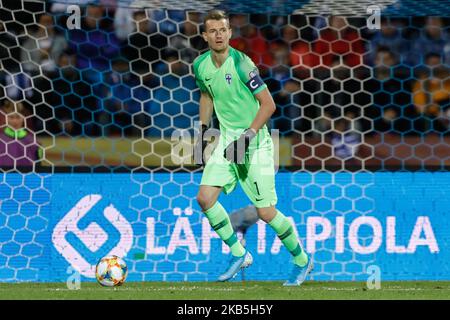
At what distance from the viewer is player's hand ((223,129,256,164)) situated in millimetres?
7641

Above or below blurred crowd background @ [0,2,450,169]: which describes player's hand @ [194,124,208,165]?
below

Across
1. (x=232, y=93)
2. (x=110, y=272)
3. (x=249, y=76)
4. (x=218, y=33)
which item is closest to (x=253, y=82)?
(x=249, y=76)

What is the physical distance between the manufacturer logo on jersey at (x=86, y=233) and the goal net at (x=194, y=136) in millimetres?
11

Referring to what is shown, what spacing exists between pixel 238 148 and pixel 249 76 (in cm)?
49

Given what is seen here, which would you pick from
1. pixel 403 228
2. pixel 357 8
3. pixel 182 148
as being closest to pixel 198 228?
pixel 182 148

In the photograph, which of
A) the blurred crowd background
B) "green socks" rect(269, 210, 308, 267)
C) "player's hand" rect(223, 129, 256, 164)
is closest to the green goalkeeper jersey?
"player's hand" rect(223, 129, 256, 164)

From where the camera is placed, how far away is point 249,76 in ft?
25.4

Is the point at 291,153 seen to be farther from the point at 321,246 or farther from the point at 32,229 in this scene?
the point at 32,229

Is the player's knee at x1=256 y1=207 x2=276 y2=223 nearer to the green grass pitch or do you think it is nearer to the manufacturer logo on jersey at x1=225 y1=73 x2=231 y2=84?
the green grass pitch

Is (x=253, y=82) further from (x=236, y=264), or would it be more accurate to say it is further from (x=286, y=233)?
(x=236, y=264)

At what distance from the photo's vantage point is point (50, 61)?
9.73 meters

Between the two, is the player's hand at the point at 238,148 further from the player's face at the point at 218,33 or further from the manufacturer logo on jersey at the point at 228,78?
the player's face at the point at 218,33

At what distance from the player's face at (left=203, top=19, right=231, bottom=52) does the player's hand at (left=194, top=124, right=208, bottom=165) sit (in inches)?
23.1

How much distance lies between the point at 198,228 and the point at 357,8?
7.09ft
